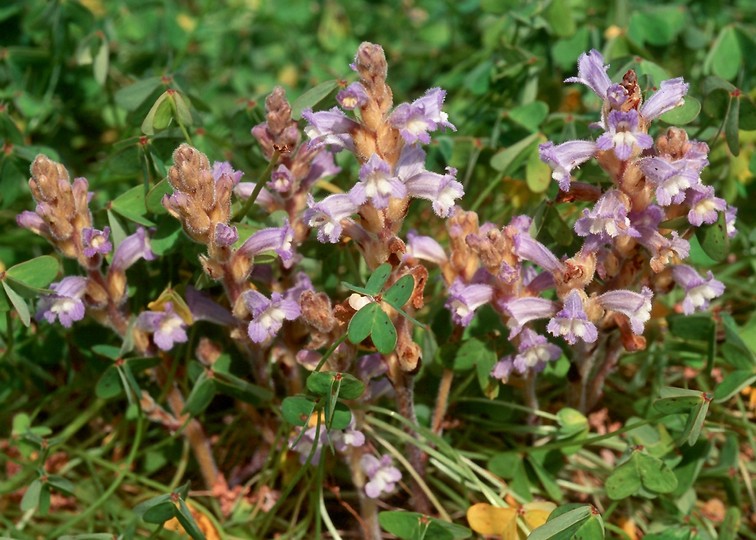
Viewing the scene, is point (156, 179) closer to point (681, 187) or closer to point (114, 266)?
point (114, 266)

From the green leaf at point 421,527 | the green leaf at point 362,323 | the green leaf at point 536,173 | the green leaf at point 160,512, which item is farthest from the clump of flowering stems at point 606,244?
the green leaf at point 160,512

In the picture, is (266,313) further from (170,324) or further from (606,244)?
(606,244)

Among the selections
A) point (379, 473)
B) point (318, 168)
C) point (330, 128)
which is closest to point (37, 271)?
point (318, 168)

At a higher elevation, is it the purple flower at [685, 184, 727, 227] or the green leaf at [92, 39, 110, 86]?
the purple flower at [685, 184, 727, 227]

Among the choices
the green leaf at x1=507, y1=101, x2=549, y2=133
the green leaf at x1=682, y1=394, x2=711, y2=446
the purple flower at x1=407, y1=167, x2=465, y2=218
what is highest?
the purple flower at x1=407, y1=167, x2=465, y2=218

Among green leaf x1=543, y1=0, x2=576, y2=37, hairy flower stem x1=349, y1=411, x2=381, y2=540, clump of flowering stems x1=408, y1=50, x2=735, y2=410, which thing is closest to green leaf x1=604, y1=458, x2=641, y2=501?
clump of flowering stems x1=408, y1=50, x2=735, y2=410

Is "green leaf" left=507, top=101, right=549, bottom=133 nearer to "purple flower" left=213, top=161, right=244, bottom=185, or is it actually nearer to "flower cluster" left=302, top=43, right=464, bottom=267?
"flower cluster" left=302, top=43, right=464, bottom=267
